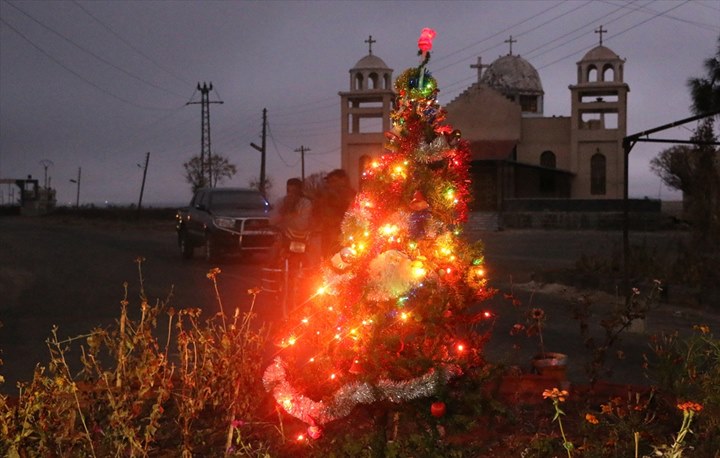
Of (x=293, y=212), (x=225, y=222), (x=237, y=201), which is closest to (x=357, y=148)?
(x=237, y=201)

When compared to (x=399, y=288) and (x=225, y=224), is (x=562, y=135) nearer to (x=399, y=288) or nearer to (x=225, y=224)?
(x=225, y=224)

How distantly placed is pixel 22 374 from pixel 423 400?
4561 mm

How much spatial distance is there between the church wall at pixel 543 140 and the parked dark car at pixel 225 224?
27.3 meters

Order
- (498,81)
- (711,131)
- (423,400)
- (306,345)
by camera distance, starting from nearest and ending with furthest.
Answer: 1. (423,400)
2. (306,345)
3. (711,131)
4. (498,81)

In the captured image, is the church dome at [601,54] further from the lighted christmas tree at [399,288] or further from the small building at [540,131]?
the lighted christmas tree at [399,288]

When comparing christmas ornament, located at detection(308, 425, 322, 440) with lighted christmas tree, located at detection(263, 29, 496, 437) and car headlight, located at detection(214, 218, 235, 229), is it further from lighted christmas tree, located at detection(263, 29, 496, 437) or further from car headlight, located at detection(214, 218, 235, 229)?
car headlight, located at detection(214, 218, 235, 229)

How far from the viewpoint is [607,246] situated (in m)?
27.3

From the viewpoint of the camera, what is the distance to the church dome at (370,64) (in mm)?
47931

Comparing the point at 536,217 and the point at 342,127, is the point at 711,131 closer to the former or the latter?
the point at 536,217

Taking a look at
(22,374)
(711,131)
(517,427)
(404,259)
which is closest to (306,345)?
(404,259)

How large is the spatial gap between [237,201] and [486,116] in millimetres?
26546

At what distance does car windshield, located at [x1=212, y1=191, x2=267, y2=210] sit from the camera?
2233 cm

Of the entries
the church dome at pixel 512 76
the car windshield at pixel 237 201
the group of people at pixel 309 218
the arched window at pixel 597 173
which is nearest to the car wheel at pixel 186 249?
the car windshield at pixel 237 201

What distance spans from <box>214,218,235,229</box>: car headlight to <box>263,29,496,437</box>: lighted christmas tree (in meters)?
15.6
